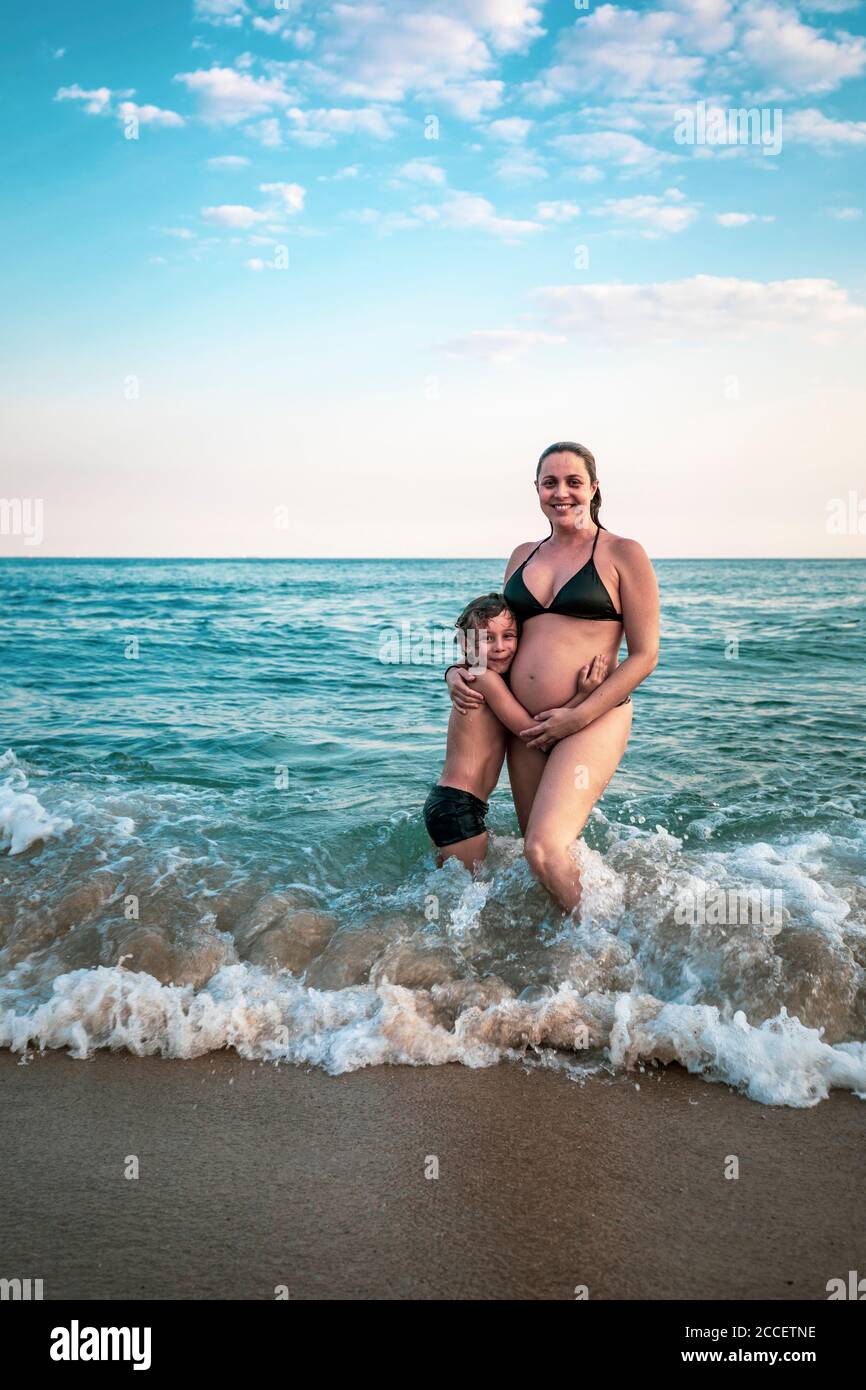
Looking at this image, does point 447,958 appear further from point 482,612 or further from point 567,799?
point 482,612

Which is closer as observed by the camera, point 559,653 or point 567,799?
point 567,799

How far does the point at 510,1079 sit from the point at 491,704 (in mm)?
1844

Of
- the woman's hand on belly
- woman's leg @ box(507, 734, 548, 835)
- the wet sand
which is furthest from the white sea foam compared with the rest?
the woman's hand on belly

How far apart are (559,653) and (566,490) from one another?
2.62ft

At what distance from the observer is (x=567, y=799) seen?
4.38 m

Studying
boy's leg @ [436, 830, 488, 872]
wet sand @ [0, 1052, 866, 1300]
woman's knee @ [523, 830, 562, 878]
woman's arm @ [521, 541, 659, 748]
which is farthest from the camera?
boy's leg @ [436, 830, 488, 872]

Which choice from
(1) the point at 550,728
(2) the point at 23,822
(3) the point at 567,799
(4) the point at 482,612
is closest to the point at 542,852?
(3) the point at 567,799

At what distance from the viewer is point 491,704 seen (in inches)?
184

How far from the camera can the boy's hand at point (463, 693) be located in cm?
465

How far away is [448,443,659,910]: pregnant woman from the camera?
14.4 ft

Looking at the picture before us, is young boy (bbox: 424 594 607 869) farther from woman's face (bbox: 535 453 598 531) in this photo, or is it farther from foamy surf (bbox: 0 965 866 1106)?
foamy surf (bbox: 0 965 866 1106)

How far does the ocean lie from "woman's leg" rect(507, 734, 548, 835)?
368 millimetres
